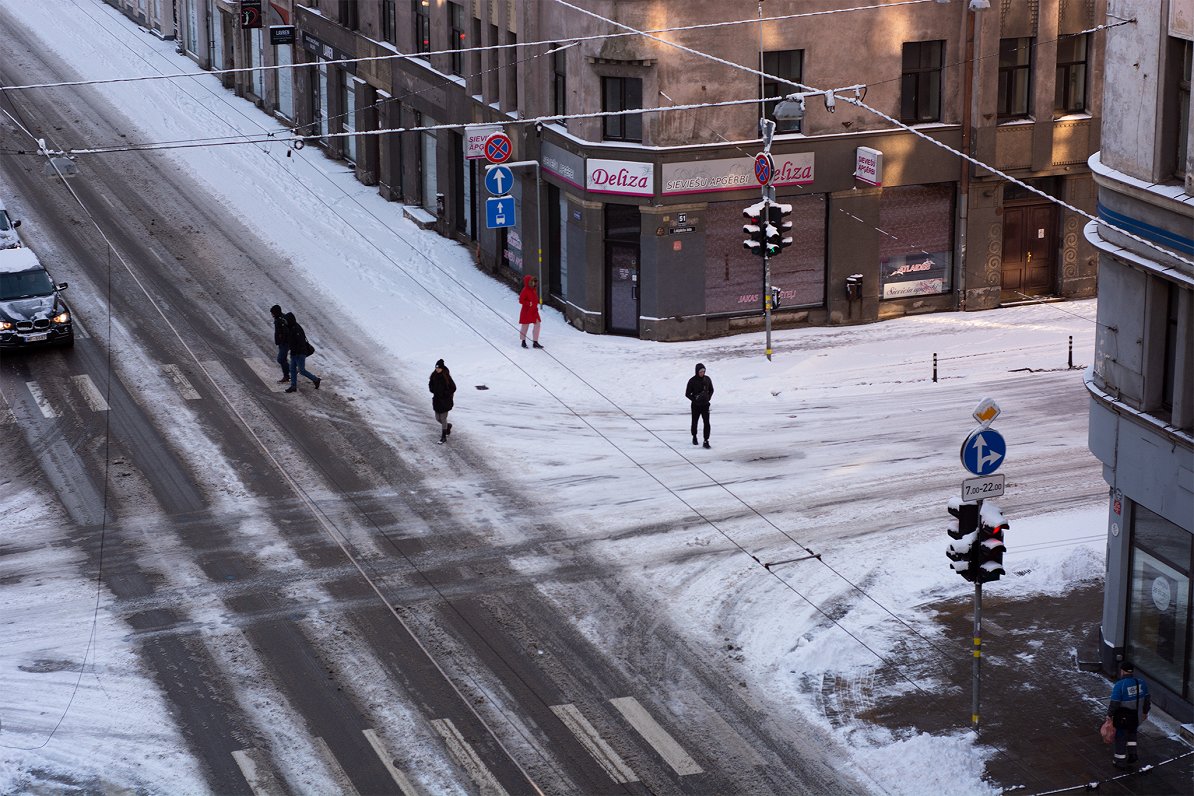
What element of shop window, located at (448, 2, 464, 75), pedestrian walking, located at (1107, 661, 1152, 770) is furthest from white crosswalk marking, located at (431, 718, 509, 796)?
shop window, located at (448, 2, 464, 75)

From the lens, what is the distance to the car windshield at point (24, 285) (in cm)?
3819

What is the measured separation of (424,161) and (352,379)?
48.1 feet

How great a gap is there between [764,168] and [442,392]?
29.1ft

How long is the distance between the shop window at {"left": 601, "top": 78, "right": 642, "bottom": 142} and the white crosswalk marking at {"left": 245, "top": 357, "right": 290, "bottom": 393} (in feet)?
28.8

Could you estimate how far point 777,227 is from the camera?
117 ft

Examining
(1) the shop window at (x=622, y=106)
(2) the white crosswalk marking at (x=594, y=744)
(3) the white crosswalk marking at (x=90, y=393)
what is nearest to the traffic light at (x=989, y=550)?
(2) the white crosswalk marking at (x=594, y=744)

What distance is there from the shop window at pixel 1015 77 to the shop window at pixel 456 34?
44.6 ft

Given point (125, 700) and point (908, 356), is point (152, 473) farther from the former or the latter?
point (908, 356)

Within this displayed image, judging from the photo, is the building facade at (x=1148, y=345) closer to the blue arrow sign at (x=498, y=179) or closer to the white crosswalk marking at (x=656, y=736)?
the white crosswalk marking at (x=656, y=736)

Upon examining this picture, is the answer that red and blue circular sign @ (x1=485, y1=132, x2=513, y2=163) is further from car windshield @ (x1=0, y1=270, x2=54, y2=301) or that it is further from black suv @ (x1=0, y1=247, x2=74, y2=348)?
car windshield @ (x1=0, y1=270, x2=54, y2=301)

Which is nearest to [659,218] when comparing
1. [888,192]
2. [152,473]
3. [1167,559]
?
[888,192]

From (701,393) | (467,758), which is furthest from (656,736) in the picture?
(701,393)

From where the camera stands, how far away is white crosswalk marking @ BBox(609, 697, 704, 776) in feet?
69.9

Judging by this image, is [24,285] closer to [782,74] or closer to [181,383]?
[181,383]
